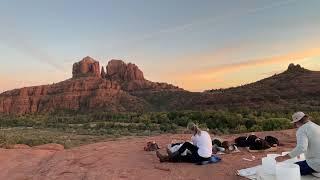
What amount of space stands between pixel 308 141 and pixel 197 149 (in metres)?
3.94

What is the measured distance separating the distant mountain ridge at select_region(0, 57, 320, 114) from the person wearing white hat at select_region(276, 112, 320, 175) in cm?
3331

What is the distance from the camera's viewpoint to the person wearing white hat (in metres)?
9.26

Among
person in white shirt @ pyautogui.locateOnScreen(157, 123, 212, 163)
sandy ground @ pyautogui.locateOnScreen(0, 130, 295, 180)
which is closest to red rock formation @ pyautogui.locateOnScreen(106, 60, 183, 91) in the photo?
sandy ground @ pyautogui.locateOnScreen(0, 130, 295, 180)

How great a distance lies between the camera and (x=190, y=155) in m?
13.0

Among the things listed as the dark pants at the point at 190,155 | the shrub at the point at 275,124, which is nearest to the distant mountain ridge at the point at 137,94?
the shrub at the point at 275,124

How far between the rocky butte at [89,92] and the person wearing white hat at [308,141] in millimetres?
62884

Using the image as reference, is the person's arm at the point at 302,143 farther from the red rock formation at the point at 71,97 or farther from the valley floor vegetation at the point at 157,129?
the red rock formation at the point at 71,97

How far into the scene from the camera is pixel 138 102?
7744 centimetres

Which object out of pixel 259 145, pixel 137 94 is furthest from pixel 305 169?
pixel 137 94

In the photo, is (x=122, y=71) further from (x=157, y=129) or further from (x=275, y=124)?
(x=275, y=124)

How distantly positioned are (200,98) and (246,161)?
A: 52.5 m

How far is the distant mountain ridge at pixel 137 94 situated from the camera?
5450 centimetres

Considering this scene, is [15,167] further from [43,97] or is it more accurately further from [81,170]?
[43,97]

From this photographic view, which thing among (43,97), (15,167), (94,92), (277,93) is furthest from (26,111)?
(15,167)
